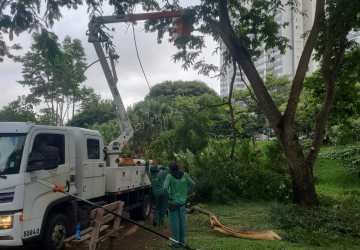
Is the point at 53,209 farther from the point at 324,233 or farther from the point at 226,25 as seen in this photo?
the point at 226,25

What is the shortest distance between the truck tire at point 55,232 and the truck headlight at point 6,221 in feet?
3.00

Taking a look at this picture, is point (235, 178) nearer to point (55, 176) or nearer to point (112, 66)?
point (112, 66)

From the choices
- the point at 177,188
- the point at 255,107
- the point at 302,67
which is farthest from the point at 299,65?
the point at 255,107

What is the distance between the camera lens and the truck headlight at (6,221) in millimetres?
7090

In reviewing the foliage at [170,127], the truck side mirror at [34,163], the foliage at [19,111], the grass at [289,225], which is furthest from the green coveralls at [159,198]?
the foliage at [19,111]

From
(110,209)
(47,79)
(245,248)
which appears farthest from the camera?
(47,79)

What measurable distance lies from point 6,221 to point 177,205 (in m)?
3.23

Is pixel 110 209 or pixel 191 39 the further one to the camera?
pixel 191 39

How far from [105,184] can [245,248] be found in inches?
134

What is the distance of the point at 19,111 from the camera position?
105ft

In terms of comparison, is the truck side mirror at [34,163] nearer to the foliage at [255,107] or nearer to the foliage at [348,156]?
the foliage at [348,156]

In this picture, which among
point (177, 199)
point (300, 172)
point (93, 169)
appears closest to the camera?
point (177, 199)

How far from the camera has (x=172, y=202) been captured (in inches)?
356

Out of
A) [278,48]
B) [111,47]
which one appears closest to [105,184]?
[111,47]
